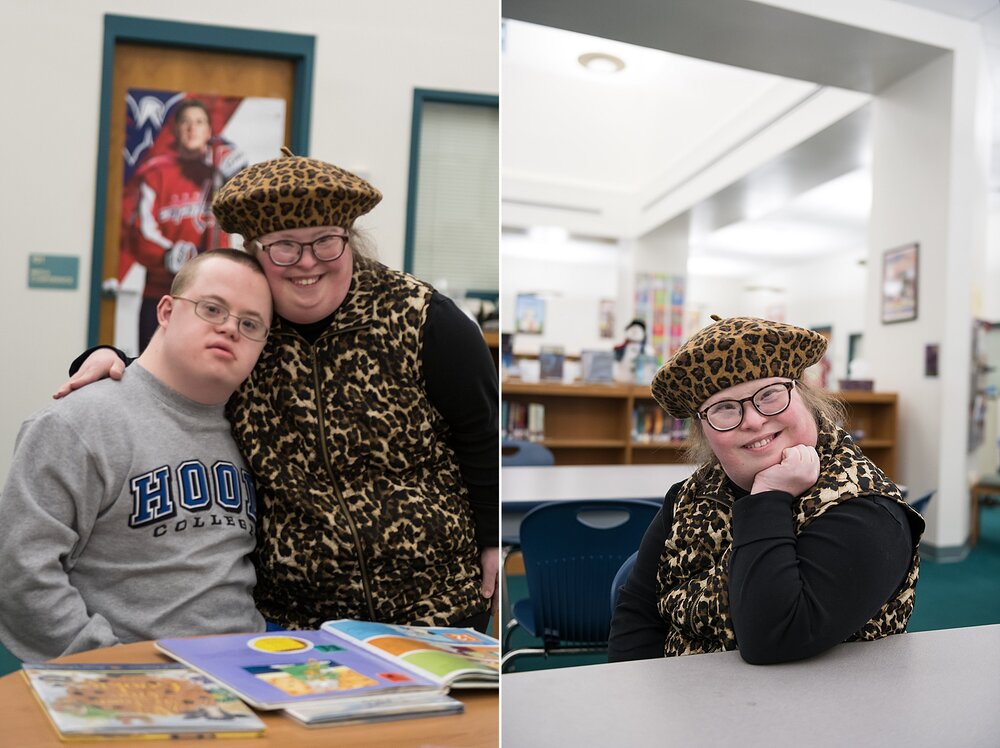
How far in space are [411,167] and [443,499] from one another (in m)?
1.35

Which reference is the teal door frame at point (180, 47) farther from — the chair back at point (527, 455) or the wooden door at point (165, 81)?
the chair back at point (527, 455)

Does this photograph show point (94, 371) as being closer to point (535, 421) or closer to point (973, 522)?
point (973, 522)

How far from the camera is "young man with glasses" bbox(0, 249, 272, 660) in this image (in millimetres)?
1016

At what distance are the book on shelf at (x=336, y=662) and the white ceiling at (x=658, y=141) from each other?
0.51 metres

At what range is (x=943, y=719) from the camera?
2.13 feet

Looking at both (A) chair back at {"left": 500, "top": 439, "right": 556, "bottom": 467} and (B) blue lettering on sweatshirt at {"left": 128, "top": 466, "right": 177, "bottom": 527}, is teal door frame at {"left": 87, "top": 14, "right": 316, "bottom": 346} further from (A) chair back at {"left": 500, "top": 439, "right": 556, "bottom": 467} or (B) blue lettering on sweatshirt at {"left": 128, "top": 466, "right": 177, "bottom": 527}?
(A) chair back at {"left": 500, "top": 439, "right": 556, "bottom": 467}

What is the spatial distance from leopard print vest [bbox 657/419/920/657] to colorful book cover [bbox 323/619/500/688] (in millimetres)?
219

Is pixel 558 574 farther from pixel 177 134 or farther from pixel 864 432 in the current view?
pixel 177 134

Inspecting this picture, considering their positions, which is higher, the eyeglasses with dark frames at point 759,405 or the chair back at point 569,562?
the eyeglasses with dark frames at point 759,405

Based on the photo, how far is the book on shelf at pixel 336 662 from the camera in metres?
0.72

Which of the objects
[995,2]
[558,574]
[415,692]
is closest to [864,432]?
[995,2]

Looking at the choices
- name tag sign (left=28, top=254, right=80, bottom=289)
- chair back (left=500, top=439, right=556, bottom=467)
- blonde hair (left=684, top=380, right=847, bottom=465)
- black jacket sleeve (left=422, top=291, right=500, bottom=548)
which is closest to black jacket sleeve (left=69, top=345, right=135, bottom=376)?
black jacket sleeve (left=422, top=291, right=500, bottom=548)

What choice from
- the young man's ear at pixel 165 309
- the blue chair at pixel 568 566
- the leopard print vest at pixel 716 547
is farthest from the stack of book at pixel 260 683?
the blue chair at pixel 568 566

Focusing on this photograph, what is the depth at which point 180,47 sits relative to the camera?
216 centimetres
